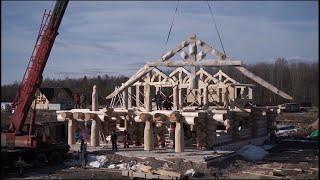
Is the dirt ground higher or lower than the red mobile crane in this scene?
lower

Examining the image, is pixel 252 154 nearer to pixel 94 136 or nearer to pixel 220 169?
pixel 220 169

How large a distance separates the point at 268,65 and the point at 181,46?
7671 centimetres

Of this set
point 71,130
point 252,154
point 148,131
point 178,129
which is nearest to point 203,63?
point 178,129

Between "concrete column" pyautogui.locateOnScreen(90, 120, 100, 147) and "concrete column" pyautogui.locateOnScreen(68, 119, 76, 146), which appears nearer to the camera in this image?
"concrete column" pyautogui.locateOnScreen(90, 120, 100, 147)

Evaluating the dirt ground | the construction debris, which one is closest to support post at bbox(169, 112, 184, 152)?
the dirt ground

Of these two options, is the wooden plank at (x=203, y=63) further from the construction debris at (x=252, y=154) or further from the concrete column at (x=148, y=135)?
the construction debris at (x=252, y=154)

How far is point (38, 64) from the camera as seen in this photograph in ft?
69.9

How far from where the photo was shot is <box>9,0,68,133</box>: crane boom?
69.9 ft

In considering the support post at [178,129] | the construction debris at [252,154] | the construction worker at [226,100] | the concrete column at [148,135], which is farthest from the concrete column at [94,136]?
the construction worker at [226,100]

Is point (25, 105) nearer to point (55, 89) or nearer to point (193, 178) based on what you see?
point (193, 178)

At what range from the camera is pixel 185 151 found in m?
22.7

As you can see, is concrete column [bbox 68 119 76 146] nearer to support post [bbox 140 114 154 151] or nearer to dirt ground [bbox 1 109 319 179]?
dirt ground [bbox 1 109 319 179]

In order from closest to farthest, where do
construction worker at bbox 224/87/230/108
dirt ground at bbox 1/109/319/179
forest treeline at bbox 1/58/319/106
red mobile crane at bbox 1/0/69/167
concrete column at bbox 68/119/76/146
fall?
dirt ground at bbox 1/109/319/179 < red mobile crane at bbox 1/0/69/167 < concrete column at bbox 68/119/76/146 < construction worker at bbox 224/87/230/108 < forest treeline at bbox 1/58/319/106

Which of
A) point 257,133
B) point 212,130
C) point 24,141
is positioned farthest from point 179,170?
point 257,133
